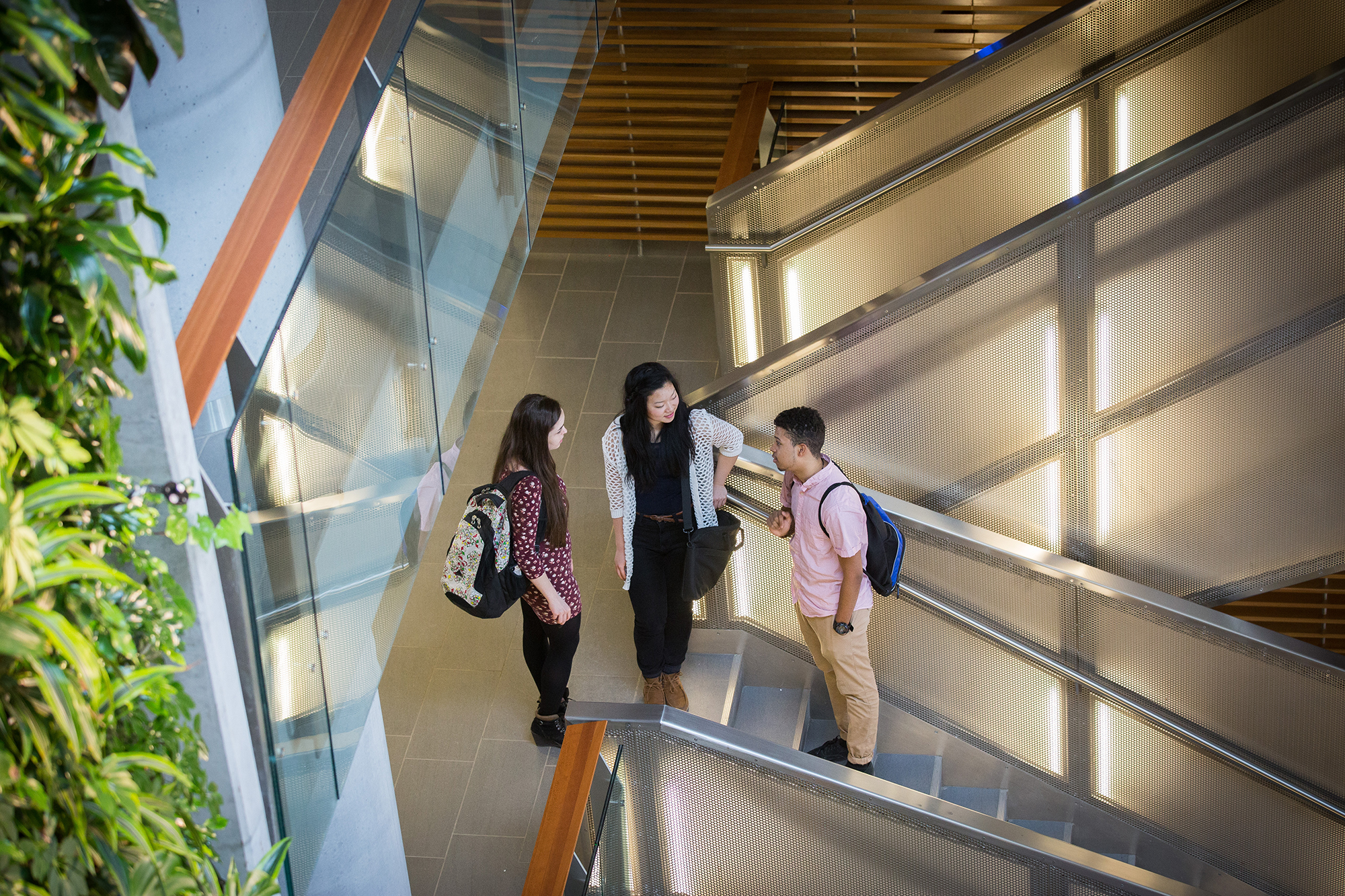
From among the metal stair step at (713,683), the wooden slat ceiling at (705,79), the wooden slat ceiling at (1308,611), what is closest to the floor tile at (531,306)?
the wooden slat ceiling at (705,79)

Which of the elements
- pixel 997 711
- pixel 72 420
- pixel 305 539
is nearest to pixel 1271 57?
pixel 997 711

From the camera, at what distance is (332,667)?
129 inches

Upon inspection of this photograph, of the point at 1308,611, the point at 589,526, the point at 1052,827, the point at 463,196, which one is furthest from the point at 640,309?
the point at 1308,611

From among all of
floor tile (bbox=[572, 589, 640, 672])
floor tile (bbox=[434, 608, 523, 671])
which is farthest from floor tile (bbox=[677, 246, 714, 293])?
floor tile (bbox=[434, 608, 523, 671])

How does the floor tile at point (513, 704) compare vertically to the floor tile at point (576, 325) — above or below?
below

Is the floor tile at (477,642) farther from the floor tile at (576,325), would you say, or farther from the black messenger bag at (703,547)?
the floor tile at (576,325)

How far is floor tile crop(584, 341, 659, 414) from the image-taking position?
7.32m

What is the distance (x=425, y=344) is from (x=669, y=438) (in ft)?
3.83

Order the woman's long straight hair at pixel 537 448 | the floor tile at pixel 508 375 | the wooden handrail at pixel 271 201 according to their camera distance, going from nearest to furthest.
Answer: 1. the wooden handrail at pixel 271 201
2. the woman's long straight hair at pixel 537 448
3. the floor tile at pixel 508 375

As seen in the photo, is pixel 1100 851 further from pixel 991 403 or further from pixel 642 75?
pixel 642 75

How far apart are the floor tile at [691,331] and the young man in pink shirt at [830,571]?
8.98 ft

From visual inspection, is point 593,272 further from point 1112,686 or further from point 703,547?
point 1112,686

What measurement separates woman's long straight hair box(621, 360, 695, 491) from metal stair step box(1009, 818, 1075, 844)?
2.29m

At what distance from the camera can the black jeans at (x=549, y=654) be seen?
196 inches
